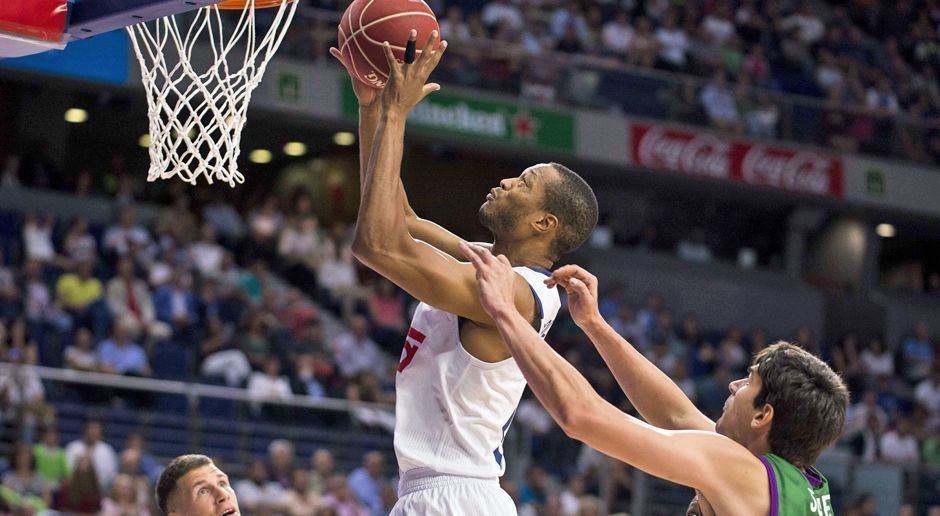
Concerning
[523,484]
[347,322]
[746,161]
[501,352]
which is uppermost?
[746,161]

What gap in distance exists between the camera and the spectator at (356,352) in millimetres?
13508

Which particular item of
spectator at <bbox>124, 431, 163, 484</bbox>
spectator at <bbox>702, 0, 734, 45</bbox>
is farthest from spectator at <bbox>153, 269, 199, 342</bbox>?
spectator at <bbox>702, 0, 734, 45</bbox>

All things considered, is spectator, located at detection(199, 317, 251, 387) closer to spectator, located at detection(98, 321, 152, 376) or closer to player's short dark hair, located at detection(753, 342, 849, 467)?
spectator, located at detection(98, 321, 152, 376)

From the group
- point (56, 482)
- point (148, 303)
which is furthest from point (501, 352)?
point (148, 303)

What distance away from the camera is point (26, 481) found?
9.91 meters

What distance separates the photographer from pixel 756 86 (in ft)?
63.4

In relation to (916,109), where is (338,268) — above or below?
below

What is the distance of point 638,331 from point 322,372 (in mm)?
4804

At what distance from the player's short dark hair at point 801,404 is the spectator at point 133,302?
9.38 meters

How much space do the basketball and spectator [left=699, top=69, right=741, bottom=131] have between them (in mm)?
14159

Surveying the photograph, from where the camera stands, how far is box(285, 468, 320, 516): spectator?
10.6m

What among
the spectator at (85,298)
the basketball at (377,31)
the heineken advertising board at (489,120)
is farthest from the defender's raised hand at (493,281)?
the heineken advertising board at (489,120)

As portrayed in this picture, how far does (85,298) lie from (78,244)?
892 mm

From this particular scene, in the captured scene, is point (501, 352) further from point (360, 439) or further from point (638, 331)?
point (638, 331)
